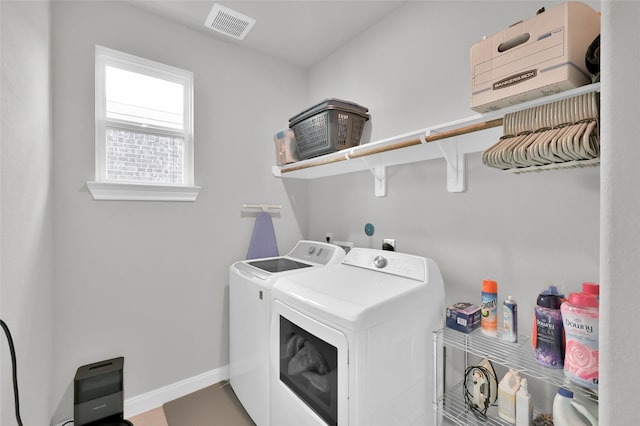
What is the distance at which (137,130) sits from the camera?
2.00m

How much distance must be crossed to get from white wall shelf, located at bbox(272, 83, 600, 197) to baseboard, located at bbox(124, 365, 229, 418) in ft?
5.76

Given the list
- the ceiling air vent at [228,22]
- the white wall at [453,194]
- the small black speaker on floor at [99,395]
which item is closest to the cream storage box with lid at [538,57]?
the white wall at [453,194]

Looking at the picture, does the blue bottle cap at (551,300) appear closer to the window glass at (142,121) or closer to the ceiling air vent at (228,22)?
the window glass at (142,121)

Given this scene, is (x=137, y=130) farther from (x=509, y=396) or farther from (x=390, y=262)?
(x=509, y=396)

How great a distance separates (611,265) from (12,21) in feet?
6.05

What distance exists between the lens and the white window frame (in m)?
1.83

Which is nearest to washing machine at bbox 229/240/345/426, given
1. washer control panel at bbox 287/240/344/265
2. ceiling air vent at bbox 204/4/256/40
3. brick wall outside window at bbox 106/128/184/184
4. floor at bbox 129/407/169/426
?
washer control panel at bbox 287/240/344/265

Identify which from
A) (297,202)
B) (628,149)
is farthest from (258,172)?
(628,149)

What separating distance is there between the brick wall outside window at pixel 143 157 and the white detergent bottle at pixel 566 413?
243 centimetres

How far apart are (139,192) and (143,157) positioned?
288 mm

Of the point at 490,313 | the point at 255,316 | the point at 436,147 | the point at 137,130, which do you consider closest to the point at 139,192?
the point at 137,130

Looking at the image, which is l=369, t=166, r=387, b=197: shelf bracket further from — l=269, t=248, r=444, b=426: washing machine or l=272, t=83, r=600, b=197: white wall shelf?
l=269, t=248, r=444, b=426: washing machine

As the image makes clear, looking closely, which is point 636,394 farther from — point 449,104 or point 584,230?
point 449,104

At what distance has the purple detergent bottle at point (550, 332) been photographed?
103cm
